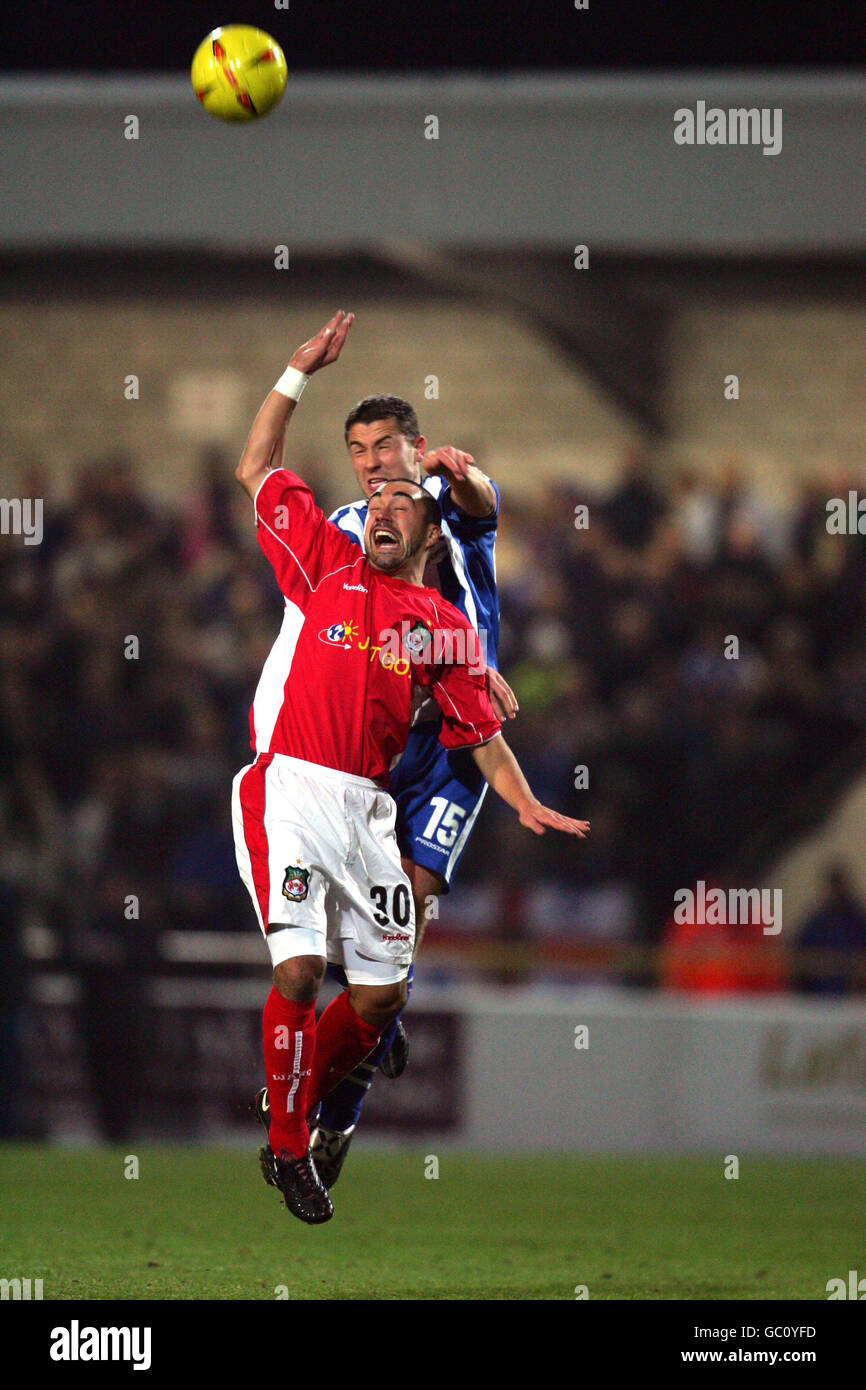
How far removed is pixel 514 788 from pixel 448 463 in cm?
114

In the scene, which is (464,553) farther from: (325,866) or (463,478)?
(325,866)

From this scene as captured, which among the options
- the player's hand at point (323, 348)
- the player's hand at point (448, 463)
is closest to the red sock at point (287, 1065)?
the player's hand at point (448, 463)

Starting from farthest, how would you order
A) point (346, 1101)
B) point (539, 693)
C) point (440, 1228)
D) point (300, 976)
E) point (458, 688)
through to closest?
point (539, 693) → point (440, 1228) → point (346, 1101) → point (458, 688) → point (300, 976)

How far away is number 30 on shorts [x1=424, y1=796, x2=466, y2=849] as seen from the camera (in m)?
7.21

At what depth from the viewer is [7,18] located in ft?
47.7

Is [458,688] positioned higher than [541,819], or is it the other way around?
[458,688]

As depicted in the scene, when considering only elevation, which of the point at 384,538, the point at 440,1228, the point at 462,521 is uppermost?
the point at 462,521

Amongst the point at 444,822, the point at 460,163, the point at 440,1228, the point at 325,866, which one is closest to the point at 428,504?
the point at 325,866

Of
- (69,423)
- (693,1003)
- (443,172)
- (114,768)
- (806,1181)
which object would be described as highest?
(443,172)

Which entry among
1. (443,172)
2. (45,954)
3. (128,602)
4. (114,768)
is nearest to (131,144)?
(443,172)

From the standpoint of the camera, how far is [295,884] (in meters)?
6.16

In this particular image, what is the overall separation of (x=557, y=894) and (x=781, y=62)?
22.9ft

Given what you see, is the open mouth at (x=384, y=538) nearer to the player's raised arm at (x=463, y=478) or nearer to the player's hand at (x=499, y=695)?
the player's raised arm at (x=463, y=478)

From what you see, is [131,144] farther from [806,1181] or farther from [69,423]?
[806,1181]
